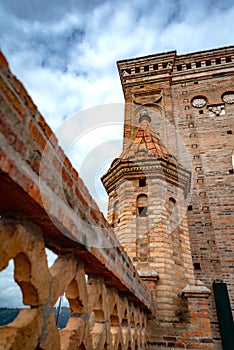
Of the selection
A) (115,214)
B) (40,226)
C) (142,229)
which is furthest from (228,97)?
(40,226)

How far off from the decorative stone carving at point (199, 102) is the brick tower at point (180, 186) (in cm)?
4

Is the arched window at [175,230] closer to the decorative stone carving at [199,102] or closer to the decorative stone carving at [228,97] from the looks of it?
the decorative stone carving at [199,102]

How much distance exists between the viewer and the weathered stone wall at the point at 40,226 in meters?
0.90

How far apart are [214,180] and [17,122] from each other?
888 centimetres

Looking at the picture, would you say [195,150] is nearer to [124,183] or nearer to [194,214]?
[194,214]

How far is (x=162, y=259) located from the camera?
4.70 m

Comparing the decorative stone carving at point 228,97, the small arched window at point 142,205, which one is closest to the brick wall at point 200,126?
the decorative stone carving at point 228,97

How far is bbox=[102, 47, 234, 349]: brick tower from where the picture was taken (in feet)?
15.2

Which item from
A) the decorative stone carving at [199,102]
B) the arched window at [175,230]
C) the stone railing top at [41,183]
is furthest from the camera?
the decorative stone carving at [199,102]

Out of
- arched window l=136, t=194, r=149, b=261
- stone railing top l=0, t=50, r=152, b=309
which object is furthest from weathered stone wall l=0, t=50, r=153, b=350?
arched window l=136, t=194, r=149, b=261

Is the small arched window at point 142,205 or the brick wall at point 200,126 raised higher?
the brick wall at point 200,126

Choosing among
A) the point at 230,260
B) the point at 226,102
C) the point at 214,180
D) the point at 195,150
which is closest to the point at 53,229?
the point at 230,260

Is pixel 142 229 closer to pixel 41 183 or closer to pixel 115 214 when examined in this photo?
pixel 115 214

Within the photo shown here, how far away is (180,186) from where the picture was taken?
5992mm
